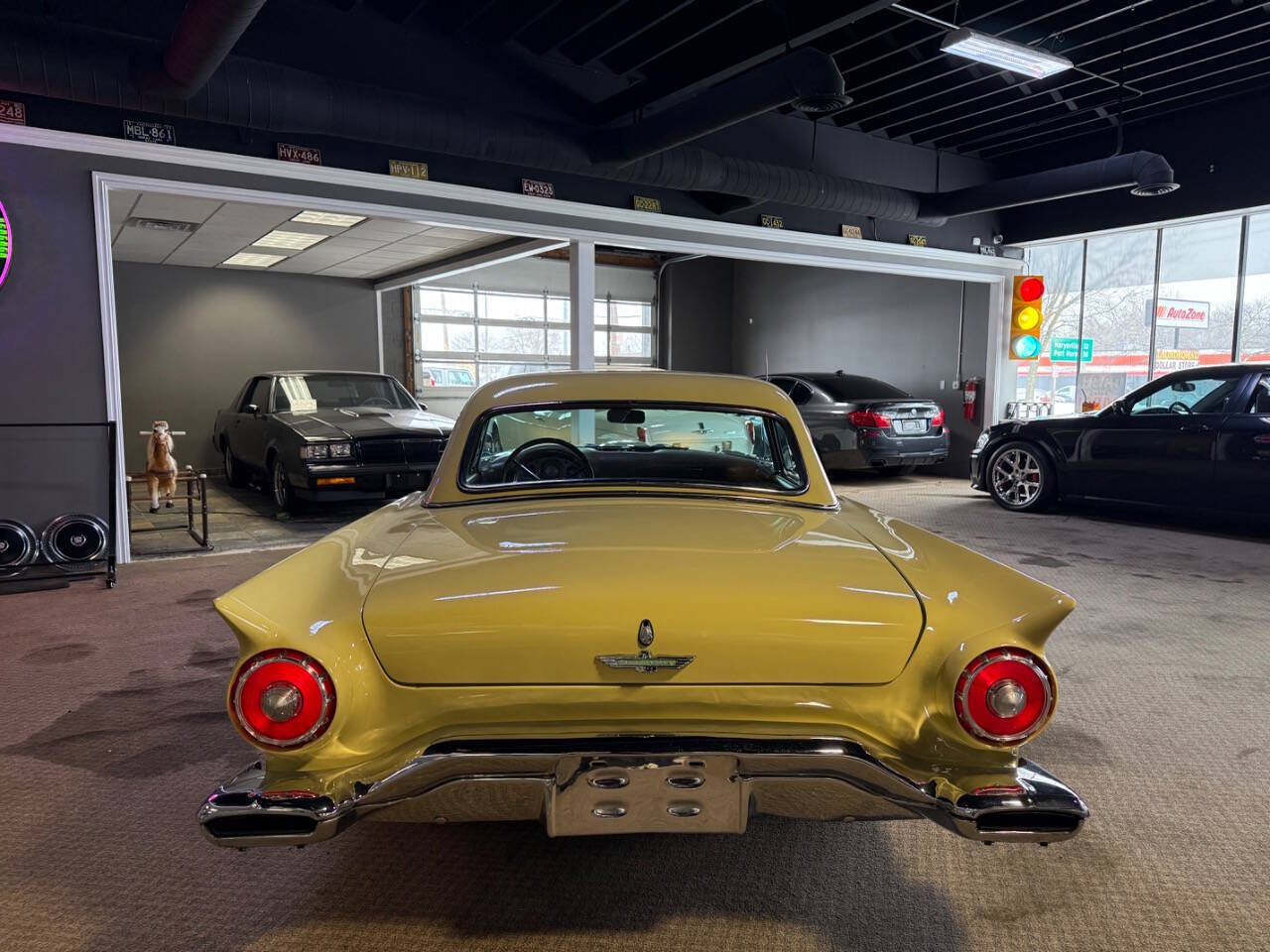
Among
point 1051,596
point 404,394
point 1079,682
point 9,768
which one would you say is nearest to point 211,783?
point 9,768

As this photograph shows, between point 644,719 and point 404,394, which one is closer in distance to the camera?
point 644,719

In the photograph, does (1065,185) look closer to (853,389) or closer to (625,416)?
(853,389)

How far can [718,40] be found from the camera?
262 inches

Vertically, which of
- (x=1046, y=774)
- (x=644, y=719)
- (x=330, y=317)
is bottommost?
(x=1046, y=774)

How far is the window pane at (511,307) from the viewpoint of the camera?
17.2 m

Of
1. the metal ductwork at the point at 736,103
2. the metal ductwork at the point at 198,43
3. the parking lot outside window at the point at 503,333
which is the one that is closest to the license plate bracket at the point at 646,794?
the metal ductwork at the point at 198,43

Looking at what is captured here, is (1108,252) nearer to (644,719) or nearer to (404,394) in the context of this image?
(404,394)

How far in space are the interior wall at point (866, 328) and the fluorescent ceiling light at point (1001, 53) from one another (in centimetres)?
451

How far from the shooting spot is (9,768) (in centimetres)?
277

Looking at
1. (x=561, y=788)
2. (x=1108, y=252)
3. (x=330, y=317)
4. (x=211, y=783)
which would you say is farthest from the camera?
(x=330, y=317)

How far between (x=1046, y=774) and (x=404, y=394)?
8506mm

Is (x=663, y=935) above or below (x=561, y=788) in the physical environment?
below

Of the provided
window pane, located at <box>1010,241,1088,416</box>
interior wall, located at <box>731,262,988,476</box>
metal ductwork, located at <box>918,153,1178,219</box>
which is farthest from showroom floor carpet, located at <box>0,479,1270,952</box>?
window pane, located at <box>1010,241,1088,416</box>

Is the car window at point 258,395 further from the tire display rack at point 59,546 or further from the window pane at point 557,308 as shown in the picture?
the window pane at point 557,308
